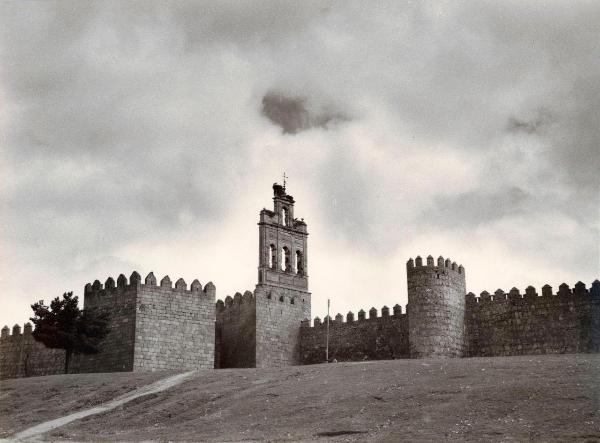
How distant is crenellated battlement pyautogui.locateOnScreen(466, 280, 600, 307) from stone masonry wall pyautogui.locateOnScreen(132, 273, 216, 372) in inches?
453

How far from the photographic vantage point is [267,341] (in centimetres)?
4088

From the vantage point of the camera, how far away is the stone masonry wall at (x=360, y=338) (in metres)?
38.3

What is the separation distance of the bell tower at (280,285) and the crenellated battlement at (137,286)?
13.0 ft

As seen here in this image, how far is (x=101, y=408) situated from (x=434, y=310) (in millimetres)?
15857

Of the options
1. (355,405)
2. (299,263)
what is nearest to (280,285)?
(299,263)

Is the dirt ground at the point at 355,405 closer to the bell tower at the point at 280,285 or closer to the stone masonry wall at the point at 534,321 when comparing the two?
the stone masonry wall at the point at 534,321

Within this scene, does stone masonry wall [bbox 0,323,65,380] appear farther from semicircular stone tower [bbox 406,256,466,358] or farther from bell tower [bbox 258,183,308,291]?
semicircular stone tower [bbox 406,256,466,358]

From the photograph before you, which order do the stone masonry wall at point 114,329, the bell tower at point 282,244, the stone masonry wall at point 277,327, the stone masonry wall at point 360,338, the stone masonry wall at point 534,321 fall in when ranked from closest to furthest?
the stone masonry wall at point 534,321 < the stone masonry wall at point 114,329 < the stone masonry wall at point 360,338 < the stone masonry wall at point 277,327 < the bell tower at point 282,244

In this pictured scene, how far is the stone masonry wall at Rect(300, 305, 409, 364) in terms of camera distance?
3828 cm

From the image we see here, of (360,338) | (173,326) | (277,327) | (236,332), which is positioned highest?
(277,327)

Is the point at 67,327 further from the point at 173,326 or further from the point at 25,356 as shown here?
the point at 25,356

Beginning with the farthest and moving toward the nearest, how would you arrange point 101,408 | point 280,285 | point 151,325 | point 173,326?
point 280,285
point 173,326
point 151,325
point 101,408

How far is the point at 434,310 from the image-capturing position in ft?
116

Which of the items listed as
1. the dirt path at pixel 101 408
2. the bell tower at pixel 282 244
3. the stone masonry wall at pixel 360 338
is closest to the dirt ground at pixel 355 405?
the dirt path at pixel 101 408
